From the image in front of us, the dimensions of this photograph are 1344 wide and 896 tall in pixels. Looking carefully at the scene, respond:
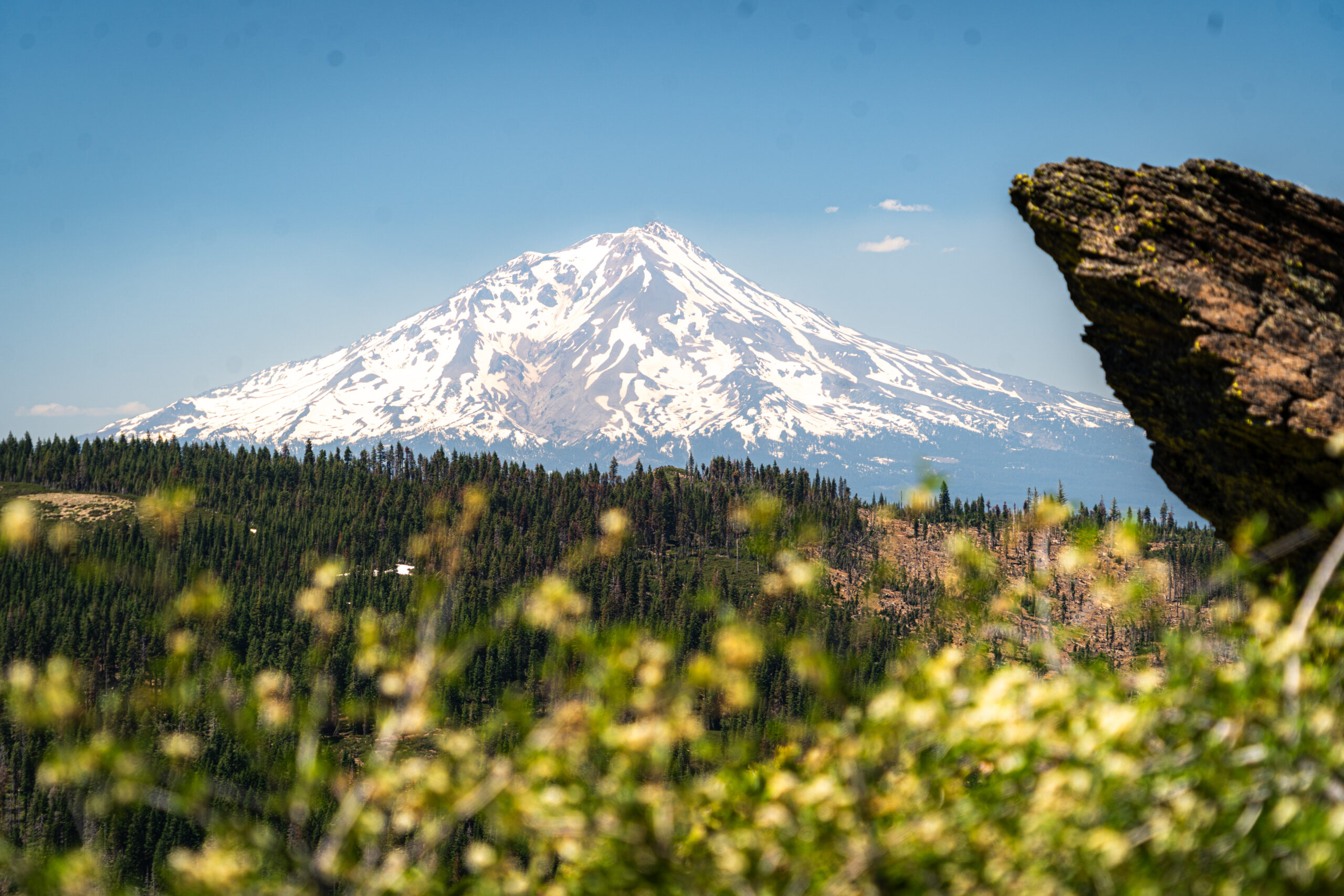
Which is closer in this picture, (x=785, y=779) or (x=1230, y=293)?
(x=785, y=779)

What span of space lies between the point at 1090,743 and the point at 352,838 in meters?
5.47

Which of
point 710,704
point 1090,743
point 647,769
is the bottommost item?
point 710,704

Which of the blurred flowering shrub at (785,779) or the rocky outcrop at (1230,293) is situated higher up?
the rocky outcrop at (1230,293)

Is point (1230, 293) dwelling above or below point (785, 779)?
above

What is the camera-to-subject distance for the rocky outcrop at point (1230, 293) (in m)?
11.8

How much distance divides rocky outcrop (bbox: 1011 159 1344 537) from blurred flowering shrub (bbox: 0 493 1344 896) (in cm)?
529

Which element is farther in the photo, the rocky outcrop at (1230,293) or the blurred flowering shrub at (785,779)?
the rocky outcrop at (1230,293)

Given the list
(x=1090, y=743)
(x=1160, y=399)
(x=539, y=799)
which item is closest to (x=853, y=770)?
(x=1090, y=743)

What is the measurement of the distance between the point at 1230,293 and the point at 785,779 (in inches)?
401

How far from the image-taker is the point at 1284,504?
499 inches

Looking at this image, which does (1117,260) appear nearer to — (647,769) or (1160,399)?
(1160,399)

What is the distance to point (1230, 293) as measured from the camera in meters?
12.4

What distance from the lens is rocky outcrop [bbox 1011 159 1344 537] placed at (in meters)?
11.8

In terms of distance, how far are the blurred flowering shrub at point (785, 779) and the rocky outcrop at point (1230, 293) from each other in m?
5.29
